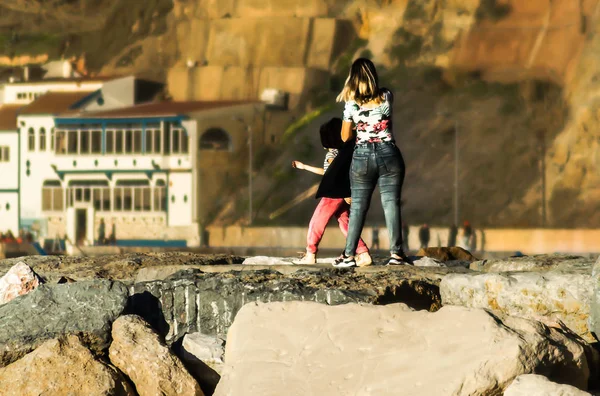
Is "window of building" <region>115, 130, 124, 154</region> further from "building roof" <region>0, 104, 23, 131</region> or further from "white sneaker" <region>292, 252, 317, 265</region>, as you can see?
"white sneaker" <region>292, 252, 317, 265</region>

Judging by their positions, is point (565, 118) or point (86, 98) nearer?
point (565, 118)

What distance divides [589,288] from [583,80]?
2282 inches

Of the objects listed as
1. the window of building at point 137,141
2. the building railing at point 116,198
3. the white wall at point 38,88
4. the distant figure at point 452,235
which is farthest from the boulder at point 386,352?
the white wall at point 38,88

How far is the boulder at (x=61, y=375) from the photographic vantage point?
604cm

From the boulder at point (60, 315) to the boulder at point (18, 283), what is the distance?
0.61 m

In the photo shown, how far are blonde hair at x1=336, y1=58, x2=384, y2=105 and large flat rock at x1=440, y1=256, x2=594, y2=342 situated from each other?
1.55 meters

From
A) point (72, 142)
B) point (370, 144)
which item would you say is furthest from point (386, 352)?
point (72, 142)

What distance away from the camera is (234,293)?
6.63m

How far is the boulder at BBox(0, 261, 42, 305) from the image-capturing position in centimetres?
741

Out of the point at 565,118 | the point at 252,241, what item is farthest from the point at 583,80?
the point at 252,241

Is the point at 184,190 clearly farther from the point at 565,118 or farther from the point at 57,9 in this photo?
the point at 57,9

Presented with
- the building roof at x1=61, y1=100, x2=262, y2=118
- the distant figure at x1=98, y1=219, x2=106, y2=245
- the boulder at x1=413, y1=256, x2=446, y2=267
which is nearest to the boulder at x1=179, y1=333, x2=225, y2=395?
the boulder at x1=413, y1=256, x2=446, y2=267

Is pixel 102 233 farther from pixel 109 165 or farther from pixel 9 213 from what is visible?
pixel 9 213

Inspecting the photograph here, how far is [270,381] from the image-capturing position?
554cm
